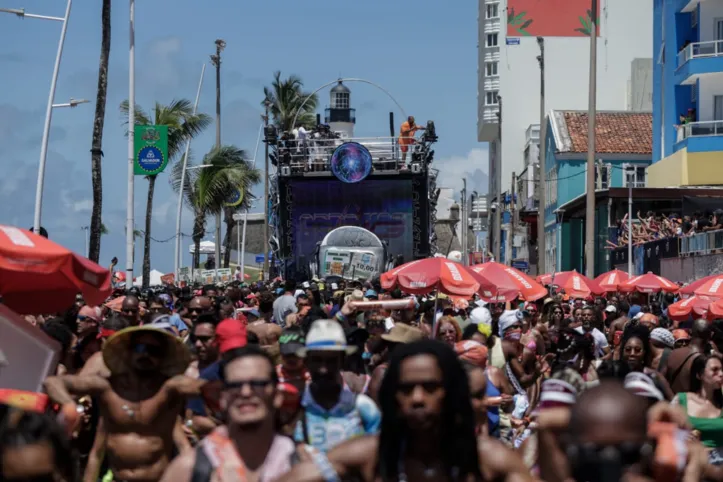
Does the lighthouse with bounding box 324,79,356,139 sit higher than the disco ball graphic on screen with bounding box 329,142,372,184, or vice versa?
the lighthouse with bounding box 324,79,356,139

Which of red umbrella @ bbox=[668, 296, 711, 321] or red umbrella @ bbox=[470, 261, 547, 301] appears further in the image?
red umbrella @ bbox=[470, 261, 547, 301]

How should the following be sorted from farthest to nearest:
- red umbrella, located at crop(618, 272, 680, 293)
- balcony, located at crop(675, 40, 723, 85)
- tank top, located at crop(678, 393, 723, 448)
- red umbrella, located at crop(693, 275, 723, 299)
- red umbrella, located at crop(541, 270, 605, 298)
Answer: balcony, located at crop(675, 40, 723, 85) < red umbrella, located at crop(541, 270, 605, 298) < red umbrella, located at crop(618, 272, 680, 293) < red umbrella, located at crop(693, 275, 723, 299) < tank top, located at crop(678, 393, 723, 448)

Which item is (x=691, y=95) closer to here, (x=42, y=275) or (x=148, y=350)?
(x=42, y=275)

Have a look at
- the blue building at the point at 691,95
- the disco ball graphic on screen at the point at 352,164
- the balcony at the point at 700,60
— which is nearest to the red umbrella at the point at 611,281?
the disco ball graphic on screen at the point at 352,164

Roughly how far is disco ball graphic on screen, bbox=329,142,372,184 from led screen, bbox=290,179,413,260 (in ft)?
2.11

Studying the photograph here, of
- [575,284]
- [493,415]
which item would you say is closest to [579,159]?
[575,284]

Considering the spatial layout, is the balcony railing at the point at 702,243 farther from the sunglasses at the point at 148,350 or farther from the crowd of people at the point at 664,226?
the sunglasses at the point at 148,350

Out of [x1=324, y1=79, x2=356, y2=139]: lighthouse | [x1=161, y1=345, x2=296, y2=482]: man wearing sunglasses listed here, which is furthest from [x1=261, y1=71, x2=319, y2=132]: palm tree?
[x1=161, y1=345, x2=296, y2=482]: man wearing sunglasses

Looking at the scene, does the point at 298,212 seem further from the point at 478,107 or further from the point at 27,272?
→ the point at 478,107

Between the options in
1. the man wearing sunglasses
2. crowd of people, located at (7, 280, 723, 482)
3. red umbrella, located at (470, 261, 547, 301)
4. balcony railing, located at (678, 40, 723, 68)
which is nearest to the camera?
crowd of people, located at (7, 280, 723, 482)

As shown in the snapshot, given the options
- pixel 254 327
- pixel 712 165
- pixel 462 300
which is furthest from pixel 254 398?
pixel 712 165

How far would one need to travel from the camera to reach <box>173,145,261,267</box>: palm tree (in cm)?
5231

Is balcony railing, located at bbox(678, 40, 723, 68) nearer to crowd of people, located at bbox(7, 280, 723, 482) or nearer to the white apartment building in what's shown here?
crowd of people, located at bbox(7, 280, 723, 482)

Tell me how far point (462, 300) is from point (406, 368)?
17.5 meters
